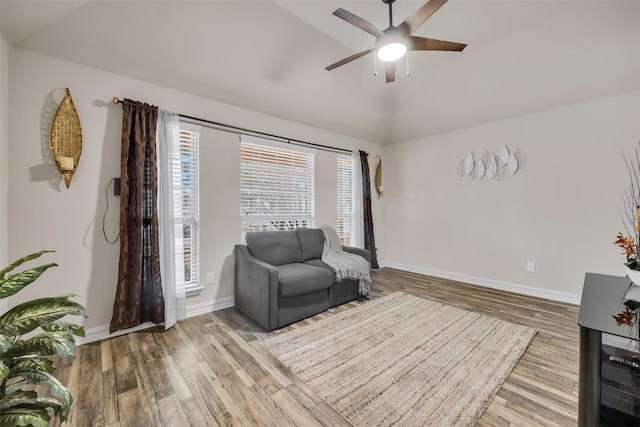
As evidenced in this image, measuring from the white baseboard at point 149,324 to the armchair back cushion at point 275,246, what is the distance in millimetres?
735

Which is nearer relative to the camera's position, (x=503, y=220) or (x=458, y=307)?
(x=458, y=307)

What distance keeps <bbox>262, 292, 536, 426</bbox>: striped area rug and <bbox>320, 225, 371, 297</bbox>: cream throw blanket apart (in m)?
0.41

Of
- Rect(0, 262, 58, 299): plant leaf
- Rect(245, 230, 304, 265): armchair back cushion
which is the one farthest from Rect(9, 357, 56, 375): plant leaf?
Rect(245, 230, 304, 265): armchair back cushion

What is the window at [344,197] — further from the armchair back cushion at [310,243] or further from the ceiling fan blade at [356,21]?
the ceiling fan blade at [356,21]

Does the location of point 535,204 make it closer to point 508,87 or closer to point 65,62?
point 508,87

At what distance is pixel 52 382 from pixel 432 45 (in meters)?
3.10

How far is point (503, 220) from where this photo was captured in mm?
4016

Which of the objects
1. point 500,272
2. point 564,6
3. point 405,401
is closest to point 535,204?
point 500,272

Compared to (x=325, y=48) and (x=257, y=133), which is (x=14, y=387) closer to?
(x=257, y=133)

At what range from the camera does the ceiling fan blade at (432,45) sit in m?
2.09

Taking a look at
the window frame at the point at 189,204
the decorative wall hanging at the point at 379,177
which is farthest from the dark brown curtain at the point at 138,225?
the decorative wall hanging at the point at 379,177

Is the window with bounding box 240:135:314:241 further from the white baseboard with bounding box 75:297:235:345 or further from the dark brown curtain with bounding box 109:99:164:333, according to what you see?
the dark brown curtain with bounding box 109:99:164:333

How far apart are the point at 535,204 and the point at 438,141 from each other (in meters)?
1.82

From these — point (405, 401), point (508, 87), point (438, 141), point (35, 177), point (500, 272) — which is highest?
point (508, 87)
